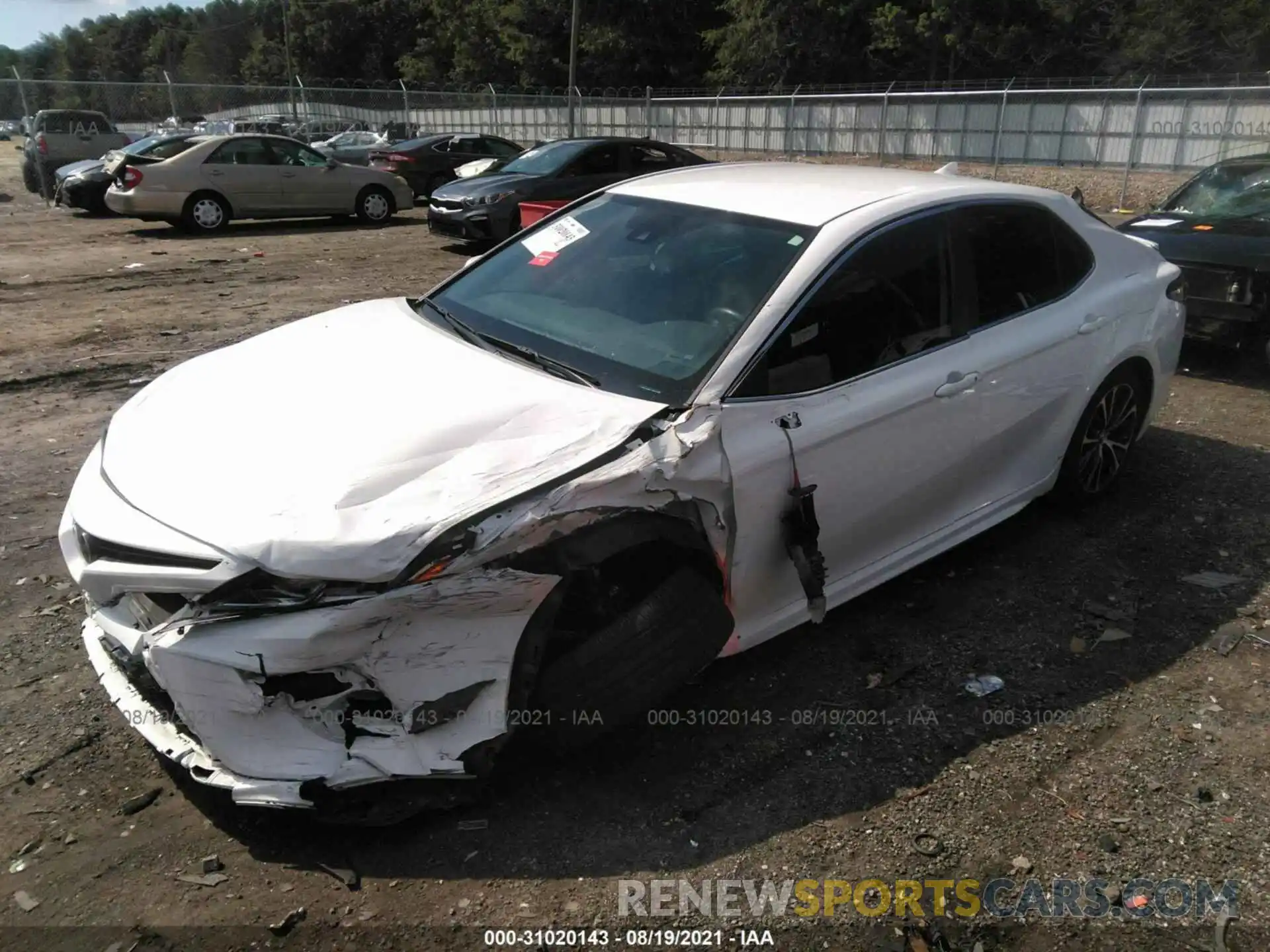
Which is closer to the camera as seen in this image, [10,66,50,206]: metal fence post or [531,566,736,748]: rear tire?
[531,566,736,748]: rear tire

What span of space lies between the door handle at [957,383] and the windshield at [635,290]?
77 centimetres

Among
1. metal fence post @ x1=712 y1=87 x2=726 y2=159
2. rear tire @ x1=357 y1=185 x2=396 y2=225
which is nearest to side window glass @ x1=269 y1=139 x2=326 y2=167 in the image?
rear tire @ x1=357 y1=185 x2=396 y2=225

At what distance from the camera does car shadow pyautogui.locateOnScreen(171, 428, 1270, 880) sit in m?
2.63

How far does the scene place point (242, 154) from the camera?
14609 mm

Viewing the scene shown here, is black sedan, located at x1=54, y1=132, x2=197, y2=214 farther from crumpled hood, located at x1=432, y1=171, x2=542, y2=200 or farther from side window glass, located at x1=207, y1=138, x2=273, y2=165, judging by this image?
crumpled hood, located at x1=432, y1=171, x2=542, y2=200

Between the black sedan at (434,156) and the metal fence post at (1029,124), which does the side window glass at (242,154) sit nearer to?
the black sedan at (434,156)

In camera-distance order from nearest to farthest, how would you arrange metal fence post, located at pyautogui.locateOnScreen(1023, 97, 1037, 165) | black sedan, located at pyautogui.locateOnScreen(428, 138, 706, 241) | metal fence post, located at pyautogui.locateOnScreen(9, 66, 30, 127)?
black sedan, located at pyautogui.locateOnScreen(428, 138, 706, 241) < metal fence post, located at pyautogui.locateOnScreen(9, 66, 30, 127) < metal fence post, located at pyautogui.locateOnScreen(1023, 97, 1037, 165)

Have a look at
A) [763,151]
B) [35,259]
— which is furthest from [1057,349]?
[763,151]

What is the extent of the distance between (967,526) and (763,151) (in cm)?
3117

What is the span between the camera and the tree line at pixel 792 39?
118 feet

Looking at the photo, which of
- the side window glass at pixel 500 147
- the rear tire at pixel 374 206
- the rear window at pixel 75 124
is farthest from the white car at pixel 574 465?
the rear window at pixel 75 124

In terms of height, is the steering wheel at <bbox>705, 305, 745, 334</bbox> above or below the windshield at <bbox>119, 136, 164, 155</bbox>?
below

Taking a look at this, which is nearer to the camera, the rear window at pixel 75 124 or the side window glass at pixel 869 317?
the side window glass at pixel 869 317

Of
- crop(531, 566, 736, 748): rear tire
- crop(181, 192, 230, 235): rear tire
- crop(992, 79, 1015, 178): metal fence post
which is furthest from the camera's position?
crop(992, 79, 1015, 178): metal fence post
